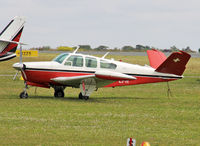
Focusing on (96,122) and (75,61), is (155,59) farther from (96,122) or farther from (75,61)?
(96,122)

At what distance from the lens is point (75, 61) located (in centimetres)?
2198

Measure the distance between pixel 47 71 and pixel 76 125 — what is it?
832 centimetres

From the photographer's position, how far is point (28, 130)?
12.7 metres

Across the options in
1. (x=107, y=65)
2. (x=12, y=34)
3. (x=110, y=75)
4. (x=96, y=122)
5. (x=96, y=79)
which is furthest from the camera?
(x=12, y=34)

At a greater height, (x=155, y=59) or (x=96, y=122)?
(x=155, y=59)

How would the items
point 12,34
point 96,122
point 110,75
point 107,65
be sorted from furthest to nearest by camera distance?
point 12,34, point 107,65, point 110,75, point 96,122

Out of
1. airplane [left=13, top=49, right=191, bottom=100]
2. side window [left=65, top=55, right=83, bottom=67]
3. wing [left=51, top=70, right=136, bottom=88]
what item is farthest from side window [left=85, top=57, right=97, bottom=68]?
wing [left=51, top=70, right=136, bottom=88]

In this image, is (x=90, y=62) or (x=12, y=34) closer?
(x=90, y=62)

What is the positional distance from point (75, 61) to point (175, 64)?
4776 millimetres

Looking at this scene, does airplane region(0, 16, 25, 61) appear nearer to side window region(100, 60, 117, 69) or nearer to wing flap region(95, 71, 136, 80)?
side window region(100, 60, 117, 69)

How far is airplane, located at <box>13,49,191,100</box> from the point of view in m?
21.6

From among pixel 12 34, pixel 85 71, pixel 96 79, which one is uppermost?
pixel 12 34

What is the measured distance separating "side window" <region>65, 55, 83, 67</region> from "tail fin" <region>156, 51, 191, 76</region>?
12.5 feet

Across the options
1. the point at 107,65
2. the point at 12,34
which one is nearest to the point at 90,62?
the point at 107,65
